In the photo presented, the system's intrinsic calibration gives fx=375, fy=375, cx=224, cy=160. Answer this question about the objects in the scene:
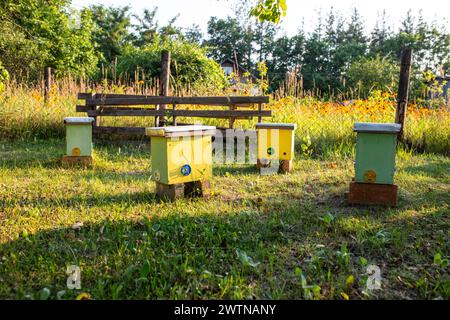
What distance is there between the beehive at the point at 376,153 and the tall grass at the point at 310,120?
9.50 feet

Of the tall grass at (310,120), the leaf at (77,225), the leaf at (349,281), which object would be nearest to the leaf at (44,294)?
the leaf at (77,225)

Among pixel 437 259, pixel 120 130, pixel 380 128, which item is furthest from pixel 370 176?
pixel 120 130

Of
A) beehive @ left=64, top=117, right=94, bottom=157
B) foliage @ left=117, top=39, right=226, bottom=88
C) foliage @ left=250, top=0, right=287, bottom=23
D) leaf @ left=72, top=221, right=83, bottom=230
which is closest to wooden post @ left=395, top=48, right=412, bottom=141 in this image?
foliage @ left=250, top=0, right=287, bottom=23

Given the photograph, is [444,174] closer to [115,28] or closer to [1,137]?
[1,137]

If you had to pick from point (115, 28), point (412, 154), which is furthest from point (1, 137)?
point (115, 28)

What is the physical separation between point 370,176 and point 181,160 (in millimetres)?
1872

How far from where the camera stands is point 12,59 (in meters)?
19.0

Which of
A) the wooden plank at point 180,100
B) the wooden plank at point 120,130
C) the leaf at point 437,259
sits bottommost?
the leaf at point 437,259

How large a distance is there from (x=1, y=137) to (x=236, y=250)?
24.3 feet

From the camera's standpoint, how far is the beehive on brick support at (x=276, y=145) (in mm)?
5188

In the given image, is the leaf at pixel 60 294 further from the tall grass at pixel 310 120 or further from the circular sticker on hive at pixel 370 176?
the tall grass at pixel 310 120

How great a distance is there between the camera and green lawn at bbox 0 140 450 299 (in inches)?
84.0

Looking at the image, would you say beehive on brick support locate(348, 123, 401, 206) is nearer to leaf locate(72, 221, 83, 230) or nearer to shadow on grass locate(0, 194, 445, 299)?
shadow on grass locate(0, 194, 445, 299)
